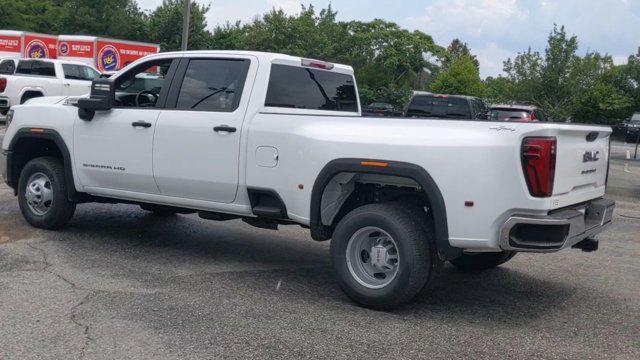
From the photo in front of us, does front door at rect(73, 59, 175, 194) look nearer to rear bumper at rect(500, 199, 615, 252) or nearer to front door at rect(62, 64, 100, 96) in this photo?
rear bumper at rect(500, 199, 615, 252)

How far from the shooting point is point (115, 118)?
6.83 m

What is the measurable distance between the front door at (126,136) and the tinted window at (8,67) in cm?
1613

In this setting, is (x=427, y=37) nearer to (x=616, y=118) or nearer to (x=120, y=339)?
(x=616, y=118)

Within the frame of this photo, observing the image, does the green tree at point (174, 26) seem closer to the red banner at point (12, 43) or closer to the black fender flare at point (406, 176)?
the red banner at point (12, 43)

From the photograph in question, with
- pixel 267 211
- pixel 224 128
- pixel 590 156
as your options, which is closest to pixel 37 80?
pixel 224 128

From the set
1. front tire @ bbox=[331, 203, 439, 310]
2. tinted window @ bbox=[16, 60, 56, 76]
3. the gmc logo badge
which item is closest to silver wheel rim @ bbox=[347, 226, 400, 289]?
front tire @ bbox=[331, 203, 439, 310]

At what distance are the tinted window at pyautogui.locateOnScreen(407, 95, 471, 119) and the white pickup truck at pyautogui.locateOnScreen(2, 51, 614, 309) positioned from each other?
37.7ft

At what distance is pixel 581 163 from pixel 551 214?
60 centimetres

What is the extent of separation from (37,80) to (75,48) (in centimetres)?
1041

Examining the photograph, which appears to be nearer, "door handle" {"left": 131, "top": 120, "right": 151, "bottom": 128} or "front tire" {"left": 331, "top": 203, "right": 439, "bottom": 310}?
"front tire" {"left": 331, "top": 203, "right": 439, "bottom": 310}

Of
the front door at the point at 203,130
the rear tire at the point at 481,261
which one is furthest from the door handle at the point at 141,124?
the rear tire at the point at 481,261

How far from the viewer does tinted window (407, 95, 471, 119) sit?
727 inches

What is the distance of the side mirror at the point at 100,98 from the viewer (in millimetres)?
6812

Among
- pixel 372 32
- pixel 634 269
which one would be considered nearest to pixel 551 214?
pixel 634 269
